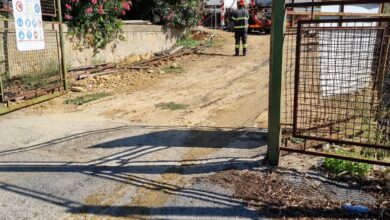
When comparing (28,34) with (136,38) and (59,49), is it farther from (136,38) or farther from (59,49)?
(136,38)

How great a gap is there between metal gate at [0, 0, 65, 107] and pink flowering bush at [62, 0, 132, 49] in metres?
1.48

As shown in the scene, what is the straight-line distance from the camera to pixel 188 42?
16.8 metres

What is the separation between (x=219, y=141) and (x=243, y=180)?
1468 mm

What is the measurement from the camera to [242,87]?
9867 millimetres

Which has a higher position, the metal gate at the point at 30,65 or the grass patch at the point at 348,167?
the metal gate at the point at 30,65

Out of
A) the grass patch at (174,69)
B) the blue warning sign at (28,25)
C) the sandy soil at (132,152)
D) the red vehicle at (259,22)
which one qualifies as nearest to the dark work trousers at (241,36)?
the grass patch at (174,69)

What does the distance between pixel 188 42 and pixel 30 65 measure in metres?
8.56

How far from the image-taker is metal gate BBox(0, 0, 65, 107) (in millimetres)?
8586

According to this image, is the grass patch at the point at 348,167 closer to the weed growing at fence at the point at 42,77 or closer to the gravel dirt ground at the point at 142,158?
the gravel dirt ground at the point at 142,158

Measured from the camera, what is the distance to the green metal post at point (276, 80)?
177 inches

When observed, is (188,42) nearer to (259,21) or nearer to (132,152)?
(259,21)

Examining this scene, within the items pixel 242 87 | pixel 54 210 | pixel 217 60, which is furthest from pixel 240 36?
pixel 54 210

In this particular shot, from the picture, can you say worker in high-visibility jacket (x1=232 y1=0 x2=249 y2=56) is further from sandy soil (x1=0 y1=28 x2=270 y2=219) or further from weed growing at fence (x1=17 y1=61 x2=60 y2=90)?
weed growing at fence (x1=17 y1=61 x2=60 y2=90)

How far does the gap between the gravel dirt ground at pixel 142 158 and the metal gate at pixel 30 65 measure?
0.46 metres
